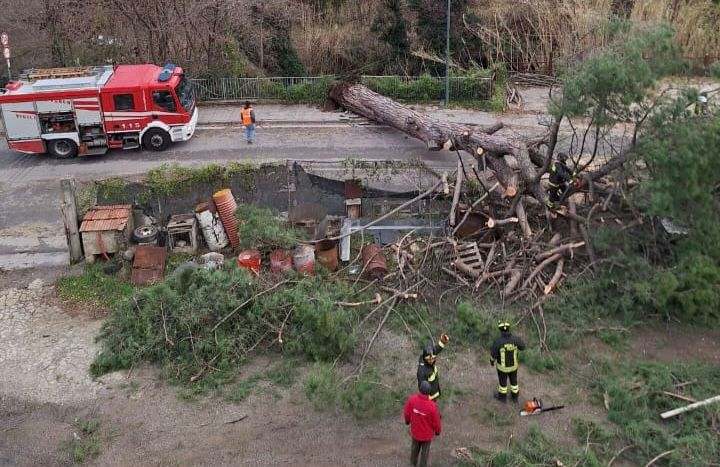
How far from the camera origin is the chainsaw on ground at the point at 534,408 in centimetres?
914

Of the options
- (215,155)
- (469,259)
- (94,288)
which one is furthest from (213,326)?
(215,155)

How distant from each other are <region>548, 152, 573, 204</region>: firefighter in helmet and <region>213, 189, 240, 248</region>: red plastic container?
6.09m

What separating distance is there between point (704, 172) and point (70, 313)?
10.3 meters

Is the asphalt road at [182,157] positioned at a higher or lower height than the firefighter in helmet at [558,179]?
lower

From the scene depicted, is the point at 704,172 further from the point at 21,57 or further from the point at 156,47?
the point at 21,57

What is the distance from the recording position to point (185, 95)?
18000 mm

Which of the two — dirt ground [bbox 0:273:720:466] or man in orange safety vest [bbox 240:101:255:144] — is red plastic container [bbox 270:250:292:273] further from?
man in orange safety vest [bbox 240:101:255:144]

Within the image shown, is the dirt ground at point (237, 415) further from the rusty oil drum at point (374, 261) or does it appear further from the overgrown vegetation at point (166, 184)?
the overgrown vegetation at point (166, 184)

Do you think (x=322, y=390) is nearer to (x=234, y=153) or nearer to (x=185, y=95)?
(x=234, y=153)

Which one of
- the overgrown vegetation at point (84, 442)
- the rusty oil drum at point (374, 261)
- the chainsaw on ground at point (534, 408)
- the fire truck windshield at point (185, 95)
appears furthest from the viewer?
the fire truck windshield at point (185, 95)

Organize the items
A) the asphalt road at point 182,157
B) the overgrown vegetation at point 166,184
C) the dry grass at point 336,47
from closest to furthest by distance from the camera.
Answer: the overgrown vegetation at point 166,184
the asphalt road at point 182,157
the dry grass at point 336,47

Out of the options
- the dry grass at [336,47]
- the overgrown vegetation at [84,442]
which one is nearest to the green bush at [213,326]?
the overgrown vegetation at [84,442]

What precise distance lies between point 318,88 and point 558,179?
10088mm

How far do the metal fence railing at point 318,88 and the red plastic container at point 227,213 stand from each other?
8453mm
